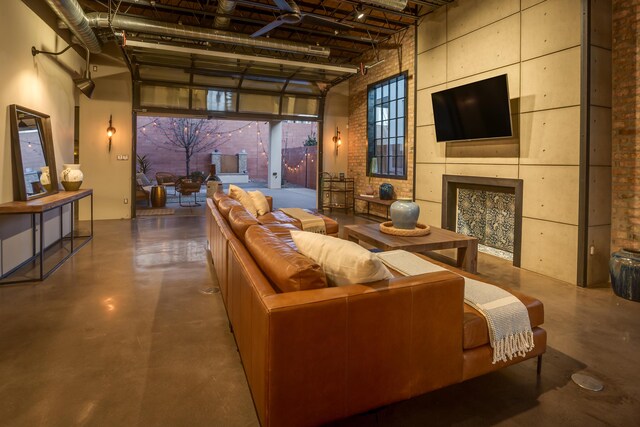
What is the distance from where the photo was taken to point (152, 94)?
321 inches

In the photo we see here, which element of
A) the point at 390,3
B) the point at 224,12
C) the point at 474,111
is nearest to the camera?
the point at 474,111

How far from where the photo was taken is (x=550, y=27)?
14.0 ft

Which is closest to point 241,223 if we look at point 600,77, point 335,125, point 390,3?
point 600,77

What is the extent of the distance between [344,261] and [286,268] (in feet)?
0.89

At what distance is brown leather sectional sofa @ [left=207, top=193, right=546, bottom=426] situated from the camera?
1.54m

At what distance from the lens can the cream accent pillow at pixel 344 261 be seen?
174 cm

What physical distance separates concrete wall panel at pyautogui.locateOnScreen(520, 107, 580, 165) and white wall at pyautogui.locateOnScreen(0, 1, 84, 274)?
5.82 m

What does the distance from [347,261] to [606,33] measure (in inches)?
162

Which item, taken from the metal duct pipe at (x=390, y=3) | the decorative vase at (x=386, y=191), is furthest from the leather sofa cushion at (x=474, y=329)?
the decorative vase at (x=386, y=191)

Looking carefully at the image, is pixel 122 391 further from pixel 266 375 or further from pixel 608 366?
pixel 608 366

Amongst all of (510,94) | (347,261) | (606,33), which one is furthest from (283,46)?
(347,261)

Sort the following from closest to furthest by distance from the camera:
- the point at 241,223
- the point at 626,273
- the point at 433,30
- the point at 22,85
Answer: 1. the point at 241,223
2. the point at 626,273
3. the point at 22,85
4. the point at 433,30

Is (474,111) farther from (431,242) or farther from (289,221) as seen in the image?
(289,221)

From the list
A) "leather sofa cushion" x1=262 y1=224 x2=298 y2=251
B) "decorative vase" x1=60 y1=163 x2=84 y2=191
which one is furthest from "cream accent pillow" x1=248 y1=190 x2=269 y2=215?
"decorative vase" x1=60 y1=163 x2=84 y2=191
